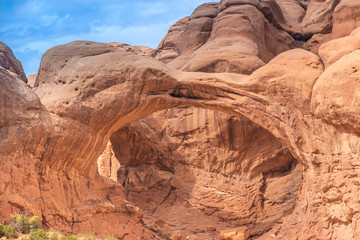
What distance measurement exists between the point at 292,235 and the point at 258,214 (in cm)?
351

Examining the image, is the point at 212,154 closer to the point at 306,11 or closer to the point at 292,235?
the point at 292,235

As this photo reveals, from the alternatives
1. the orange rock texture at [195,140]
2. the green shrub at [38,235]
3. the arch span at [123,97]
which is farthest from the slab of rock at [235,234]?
the green shrub at [38,235]

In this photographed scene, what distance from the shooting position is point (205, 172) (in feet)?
55.4

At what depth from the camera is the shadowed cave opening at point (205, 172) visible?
52.0 ft

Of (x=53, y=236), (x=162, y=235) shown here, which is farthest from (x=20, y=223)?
(x=162, y=235)

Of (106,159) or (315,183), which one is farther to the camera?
(106,159)

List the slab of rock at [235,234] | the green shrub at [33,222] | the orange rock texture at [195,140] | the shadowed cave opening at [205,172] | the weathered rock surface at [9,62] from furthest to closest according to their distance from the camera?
the weathered rock surface at [9,62] → the shadowed cave opening at [205,172] → the slab of rock at [235,234] → the orange rock texture at [195,140] → the green shrub at [33,222]

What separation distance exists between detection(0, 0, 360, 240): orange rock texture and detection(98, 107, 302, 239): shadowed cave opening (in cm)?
4

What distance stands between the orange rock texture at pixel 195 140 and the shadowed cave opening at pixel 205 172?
1.4 inches

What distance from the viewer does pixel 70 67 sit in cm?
1320

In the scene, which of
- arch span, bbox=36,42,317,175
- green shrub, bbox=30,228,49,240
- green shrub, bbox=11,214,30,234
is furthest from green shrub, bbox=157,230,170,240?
green shrub, bbox=30,228,49,240

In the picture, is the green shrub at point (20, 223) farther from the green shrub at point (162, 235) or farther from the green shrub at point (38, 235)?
the green shrub at point (162, 235)

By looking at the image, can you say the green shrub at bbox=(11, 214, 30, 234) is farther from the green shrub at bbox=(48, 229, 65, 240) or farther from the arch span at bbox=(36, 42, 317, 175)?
the arch span at bbox=(36, 42, 317, 175)

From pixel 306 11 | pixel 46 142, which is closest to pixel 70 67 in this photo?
pixel 46 142
